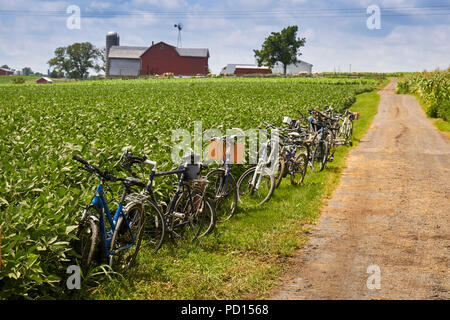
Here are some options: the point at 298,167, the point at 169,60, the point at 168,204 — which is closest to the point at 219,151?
the point at 168,204

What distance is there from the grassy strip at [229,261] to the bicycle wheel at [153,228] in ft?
0.61

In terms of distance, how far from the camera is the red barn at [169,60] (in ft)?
319

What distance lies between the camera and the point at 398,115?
94.2 feet

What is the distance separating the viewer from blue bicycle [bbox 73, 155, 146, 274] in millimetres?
5301

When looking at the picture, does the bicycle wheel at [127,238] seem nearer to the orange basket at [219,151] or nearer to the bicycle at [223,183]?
the bicycle at [223,183]

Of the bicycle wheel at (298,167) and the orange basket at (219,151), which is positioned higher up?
the orange basket at (219,151)

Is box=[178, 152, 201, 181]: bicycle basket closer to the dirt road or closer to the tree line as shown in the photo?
the dirt road

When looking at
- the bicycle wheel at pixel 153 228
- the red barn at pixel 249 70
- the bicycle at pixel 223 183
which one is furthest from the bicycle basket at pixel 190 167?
the red barn at pixel 249 70

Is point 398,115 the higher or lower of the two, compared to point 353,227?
higher

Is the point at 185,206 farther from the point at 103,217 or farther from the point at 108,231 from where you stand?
the point at 103,217

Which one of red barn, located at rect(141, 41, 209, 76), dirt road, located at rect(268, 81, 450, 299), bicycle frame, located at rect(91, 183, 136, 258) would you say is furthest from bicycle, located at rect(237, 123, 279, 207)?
red barn, located at rect(141, 41, 209, 76)
